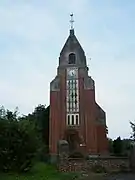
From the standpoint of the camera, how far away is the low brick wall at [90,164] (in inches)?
1143

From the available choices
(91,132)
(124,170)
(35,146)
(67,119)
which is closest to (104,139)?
(91,132)

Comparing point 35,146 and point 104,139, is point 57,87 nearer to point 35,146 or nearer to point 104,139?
point 104,139

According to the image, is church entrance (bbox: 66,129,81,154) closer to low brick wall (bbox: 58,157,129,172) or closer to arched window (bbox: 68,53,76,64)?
arched window (bbox: 68,53,76,64)

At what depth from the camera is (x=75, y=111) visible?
52.4 meters

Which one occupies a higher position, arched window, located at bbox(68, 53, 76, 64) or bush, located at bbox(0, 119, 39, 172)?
arched window, located at bbox(68, 53, 76, 64)

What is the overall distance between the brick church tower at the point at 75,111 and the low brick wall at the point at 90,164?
56.8 ft

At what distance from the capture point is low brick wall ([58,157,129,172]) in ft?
95.2

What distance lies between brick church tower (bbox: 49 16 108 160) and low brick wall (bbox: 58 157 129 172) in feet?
56.8

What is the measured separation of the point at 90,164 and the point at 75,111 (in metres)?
22.4

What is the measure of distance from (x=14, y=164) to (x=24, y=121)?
10.4ft

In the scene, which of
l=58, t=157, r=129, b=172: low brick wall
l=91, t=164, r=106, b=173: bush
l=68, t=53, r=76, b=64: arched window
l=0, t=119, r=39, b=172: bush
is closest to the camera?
l=0, t=119, r=39, b=172: bush

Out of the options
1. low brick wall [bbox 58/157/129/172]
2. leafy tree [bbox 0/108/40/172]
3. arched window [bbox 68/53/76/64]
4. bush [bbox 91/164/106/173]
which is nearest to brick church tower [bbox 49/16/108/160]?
arched window [bbox 68/53/76/64]

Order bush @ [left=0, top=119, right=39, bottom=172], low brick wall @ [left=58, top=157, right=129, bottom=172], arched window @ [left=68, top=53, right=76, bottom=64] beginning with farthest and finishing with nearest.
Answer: arched window @ [left=68, top=53, right=76, bottom=64] → low brick wall @ [left=58, top=157, right=129, bottom=172] → bush @ [left=0, top=119, right=39, bottom=172]

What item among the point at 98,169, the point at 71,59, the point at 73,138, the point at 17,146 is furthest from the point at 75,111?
the point at 17,146
